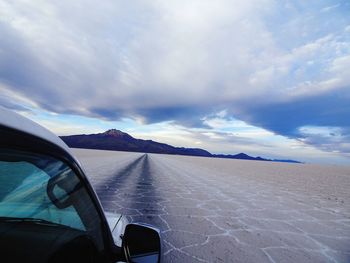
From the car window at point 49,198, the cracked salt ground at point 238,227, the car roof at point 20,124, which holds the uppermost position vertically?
the car roof at point 20,124

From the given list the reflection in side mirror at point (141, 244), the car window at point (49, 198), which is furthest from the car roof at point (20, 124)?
the reflection in side mirror at point (141, 244)

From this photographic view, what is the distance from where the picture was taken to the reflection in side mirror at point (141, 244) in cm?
130

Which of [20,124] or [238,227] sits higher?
[20,124]

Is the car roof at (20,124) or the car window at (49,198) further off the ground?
the car roof at (20,124)

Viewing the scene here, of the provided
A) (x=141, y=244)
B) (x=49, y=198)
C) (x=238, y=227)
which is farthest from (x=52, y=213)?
(x=238, y=227)

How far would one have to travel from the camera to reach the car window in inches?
43.6

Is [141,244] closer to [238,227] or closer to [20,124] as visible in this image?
[20,124]

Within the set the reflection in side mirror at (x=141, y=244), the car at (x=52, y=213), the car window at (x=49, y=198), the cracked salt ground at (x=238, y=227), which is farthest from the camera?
the cracked salt ground at (x=238, y=227)

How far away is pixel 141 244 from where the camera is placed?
53.9 inches

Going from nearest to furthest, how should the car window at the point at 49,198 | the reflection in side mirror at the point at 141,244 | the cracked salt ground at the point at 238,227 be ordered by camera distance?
the car window at the point at 49,198 → the reflection in side mirror at the point at 141,244 → the cracked salt ground at the point at 238,227

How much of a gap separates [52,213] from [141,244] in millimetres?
474

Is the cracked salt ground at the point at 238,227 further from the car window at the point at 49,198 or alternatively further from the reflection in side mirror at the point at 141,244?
the car window at the point at 49,198

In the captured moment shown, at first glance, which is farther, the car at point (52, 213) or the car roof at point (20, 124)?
the car at point (52, 213)

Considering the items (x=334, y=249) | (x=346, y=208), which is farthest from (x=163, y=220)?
(x=346, y=208)
